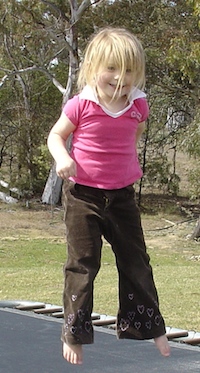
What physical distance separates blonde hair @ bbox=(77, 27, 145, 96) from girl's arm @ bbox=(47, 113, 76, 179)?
16 cm

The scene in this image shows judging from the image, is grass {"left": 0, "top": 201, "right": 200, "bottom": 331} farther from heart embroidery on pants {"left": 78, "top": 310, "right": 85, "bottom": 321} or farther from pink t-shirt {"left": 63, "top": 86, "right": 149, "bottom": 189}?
pink t-shirt {"left": 63, "top": 86, "right": 149, "bottom": 189}

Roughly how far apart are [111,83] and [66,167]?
33cm

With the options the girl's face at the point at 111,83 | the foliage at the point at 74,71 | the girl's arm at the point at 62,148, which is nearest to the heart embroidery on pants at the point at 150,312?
the girl's arm at the point at 62,148

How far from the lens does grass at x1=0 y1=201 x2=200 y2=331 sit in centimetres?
Answer: 593

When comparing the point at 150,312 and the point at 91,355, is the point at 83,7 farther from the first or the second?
the point at 150,312

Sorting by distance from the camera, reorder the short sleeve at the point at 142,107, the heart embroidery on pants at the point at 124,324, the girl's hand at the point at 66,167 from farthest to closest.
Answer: the heart embroidery on pants at the point at 124,324 → the short sleeve at the point at 142,107 → the girl's hand at the point at 66,167

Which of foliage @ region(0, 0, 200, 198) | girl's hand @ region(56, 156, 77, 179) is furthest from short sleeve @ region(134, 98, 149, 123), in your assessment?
foliage @ region(0, 0, 200, 198)

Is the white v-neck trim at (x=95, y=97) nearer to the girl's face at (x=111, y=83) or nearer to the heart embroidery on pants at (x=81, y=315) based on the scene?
the girl's face at (x=111, y=83)

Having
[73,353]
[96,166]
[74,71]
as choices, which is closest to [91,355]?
[73,353]

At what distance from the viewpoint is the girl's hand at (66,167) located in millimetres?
1984

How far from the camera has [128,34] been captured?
6.92 ft

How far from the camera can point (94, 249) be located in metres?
2.16

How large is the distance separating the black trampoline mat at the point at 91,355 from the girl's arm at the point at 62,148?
1.30 meters

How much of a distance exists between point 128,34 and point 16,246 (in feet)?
32.1
